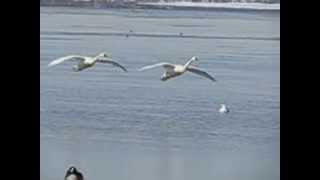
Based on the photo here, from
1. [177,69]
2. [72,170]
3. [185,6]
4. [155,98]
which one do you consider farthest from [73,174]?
[185,6]

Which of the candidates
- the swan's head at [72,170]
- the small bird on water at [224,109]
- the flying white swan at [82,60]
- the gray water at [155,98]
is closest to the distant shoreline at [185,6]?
the gray water at [155,98]

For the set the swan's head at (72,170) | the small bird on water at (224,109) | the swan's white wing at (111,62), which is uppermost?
the swan's white wing at (111,62)

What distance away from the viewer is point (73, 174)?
3.06 m

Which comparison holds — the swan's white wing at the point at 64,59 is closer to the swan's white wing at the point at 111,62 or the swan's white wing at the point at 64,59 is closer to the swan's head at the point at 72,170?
the swan's white wing at the point at 111,62

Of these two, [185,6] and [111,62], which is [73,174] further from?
[185,6]

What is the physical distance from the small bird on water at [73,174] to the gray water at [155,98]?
27 millimetres

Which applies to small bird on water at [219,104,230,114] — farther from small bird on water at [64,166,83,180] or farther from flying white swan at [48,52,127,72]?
small bird on water at [64,166,83,180]

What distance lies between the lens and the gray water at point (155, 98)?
3.09 m

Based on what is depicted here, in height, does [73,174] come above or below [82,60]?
→ below

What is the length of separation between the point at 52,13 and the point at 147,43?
35 cm

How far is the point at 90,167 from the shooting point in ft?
10.2

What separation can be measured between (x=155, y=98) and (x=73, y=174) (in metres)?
0.39

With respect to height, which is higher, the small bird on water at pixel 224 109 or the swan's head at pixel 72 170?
the small bird on water at pixel 224 109
